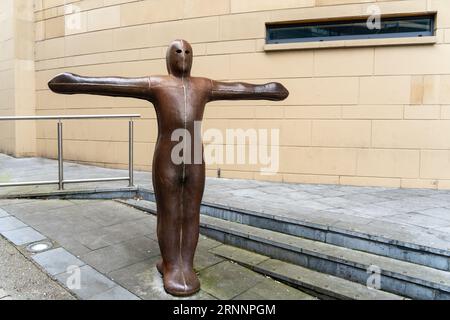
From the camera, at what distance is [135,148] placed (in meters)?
6.73

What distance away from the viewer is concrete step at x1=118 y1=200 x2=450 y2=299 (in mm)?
2527

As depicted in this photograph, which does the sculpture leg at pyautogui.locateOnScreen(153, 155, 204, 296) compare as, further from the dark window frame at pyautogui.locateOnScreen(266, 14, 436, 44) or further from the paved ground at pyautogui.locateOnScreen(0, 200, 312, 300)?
the dark window frame at pyautogui.locateOnScreen(266, 14, 436, 44)

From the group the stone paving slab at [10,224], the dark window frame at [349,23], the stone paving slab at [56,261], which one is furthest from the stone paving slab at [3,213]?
the dark window frame at [349,23]

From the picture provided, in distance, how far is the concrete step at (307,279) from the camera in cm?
259

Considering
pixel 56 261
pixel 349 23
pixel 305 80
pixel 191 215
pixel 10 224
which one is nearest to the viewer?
pixel 191 215

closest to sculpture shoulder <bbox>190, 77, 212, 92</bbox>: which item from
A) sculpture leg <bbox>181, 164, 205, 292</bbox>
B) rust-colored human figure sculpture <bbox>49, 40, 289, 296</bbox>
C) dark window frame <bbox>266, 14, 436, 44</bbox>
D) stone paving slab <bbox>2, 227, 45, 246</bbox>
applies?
rust-colored human figure sculpture <bbox>49, 40, 289, 296</bbox>

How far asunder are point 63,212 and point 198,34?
3.64 metres

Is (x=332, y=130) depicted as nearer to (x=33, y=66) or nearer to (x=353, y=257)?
(x=353, y=257)

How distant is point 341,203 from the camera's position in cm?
428

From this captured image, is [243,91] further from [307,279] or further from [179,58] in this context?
[307,279]

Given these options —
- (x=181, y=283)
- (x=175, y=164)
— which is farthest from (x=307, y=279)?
(x=175, y=164)

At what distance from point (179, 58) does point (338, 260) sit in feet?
6.51
